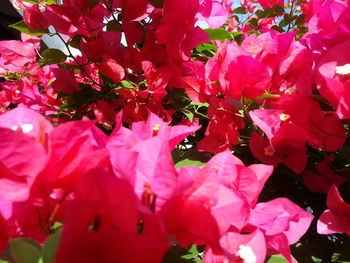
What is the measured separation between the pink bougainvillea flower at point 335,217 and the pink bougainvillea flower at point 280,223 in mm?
76

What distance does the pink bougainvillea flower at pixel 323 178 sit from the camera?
635 millimetres

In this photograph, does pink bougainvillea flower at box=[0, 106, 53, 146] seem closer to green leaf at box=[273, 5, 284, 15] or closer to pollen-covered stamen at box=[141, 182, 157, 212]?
pollen-covered stamen at box=[141, 182, 157, 212]

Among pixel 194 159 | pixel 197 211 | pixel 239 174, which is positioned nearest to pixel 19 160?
pixel 197 211

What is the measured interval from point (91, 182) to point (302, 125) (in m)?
0.44

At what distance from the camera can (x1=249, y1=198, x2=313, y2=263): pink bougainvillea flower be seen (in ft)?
1.47

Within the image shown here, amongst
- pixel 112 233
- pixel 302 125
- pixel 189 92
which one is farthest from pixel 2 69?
pixel 112 233

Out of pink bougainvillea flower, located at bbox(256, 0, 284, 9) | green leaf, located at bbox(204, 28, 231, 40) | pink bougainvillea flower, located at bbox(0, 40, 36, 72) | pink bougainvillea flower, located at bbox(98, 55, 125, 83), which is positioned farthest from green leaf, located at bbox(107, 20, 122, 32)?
pink bougainvillea flower, located at bbox(256, 0, 284, 9)

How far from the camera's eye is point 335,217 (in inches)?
21.7

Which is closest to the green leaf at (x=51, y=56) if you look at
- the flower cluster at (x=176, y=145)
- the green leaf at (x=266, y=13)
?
the flower cluster at (x=176, y=145)

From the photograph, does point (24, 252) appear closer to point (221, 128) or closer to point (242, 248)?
point (242, 248)

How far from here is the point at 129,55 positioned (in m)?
0.75

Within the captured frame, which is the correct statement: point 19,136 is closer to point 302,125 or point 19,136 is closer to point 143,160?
point 143,160

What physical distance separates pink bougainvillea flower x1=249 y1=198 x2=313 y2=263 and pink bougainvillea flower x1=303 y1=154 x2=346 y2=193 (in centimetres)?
17

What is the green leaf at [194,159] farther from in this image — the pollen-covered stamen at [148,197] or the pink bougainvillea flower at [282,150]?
the pollen-covered stamen at [148,197]
